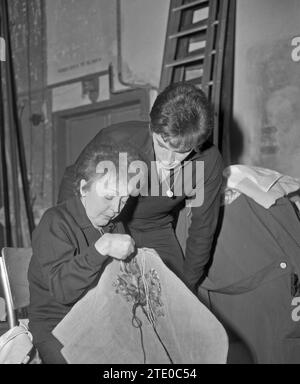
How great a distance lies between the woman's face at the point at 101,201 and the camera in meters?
1.50

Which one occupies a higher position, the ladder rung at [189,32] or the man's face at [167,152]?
the ladder rung at [189,32]

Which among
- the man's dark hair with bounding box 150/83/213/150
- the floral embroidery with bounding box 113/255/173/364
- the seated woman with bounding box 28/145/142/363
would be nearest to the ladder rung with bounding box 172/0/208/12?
the man's dark hair with bounding box 150/83/213/150

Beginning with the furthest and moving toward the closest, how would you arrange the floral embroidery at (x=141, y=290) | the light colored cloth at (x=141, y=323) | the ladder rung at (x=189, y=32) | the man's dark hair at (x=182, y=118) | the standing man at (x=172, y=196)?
the ladder rung at (x=189, y=32) → the standing man at (x=172, y=196) → the man's dark hair at (x=182, y=118) → the floral embroidery at (x=141, y=290) → the light colored cloth at (x=141, y=323)

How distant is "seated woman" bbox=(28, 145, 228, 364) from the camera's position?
1370mm

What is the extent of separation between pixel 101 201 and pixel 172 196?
558mm

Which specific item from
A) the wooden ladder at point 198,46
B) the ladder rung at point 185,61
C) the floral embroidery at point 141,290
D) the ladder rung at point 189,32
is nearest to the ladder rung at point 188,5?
the wooden ladder at point 198,46

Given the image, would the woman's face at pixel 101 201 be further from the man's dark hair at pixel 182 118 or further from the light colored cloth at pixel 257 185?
the light colored cloth at pixel 257 185

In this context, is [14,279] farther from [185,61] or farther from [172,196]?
[185,61]

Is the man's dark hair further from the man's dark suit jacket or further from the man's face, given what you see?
the man's dark suit jacket

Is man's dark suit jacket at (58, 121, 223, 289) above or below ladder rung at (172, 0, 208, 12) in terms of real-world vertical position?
below

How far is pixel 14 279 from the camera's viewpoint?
177cm

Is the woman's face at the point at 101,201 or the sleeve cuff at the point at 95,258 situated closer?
the sleeve cuff at the point at 95,258

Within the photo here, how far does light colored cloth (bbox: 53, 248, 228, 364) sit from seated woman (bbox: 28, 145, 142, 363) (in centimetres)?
7
